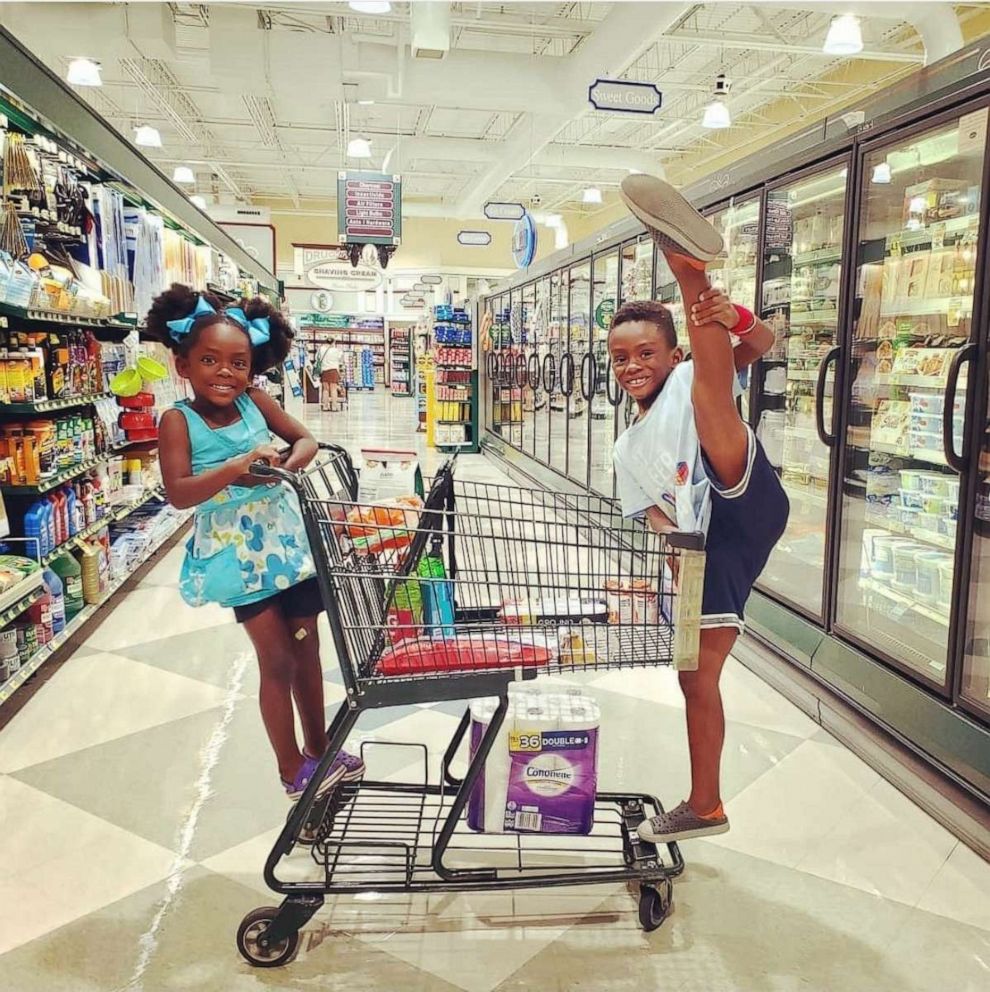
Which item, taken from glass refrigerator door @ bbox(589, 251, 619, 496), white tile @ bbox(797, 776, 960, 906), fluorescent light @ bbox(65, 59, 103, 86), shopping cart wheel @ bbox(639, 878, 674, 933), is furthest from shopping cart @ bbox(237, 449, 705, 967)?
fluorescent light @ bbox(65, 59, 103, 86)

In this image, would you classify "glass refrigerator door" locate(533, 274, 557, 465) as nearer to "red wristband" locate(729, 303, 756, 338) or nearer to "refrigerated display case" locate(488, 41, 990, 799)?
"refrigerated display case" locate(488, 41, 990, 799)

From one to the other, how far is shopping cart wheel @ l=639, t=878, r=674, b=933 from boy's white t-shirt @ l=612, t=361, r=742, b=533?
2.94 feet

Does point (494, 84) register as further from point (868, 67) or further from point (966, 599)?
point (966, 599)

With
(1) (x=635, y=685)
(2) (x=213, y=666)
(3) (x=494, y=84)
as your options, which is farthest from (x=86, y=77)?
(1) (x=635, y=685)

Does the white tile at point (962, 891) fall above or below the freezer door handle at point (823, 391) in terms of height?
below

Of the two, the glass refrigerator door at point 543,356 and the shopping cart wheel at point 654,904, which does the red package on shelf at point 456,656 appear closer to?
the shopping cart wheel at point 654,904

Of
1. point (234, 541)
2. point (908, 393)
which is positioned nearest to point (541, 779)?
point (234, 541)

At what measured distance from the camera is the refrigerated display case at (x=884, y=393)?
2787 millimetres

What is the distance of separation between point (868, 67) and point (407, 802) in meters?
14.1

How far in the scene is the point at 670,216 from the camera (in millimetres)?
1674

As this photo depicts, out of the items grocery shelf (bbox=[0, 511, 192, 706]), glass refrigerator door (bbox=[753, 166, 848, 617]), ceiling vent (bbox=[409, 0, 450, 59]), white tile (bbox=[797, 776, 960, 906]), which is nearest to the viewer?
white tile (bbox=[797, 776, 960, 906])

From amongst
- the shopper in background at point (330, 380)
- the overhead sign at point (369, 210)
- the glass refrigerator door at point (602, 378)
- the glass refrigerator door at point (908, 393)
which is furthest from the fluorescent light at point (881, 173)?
the shopper in background at point (330, 380)

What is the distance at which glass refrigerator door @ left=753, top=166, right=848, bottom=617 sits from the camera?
13.2 feet

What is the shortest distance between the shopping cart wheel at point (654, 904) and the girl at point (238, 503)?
0.84m
